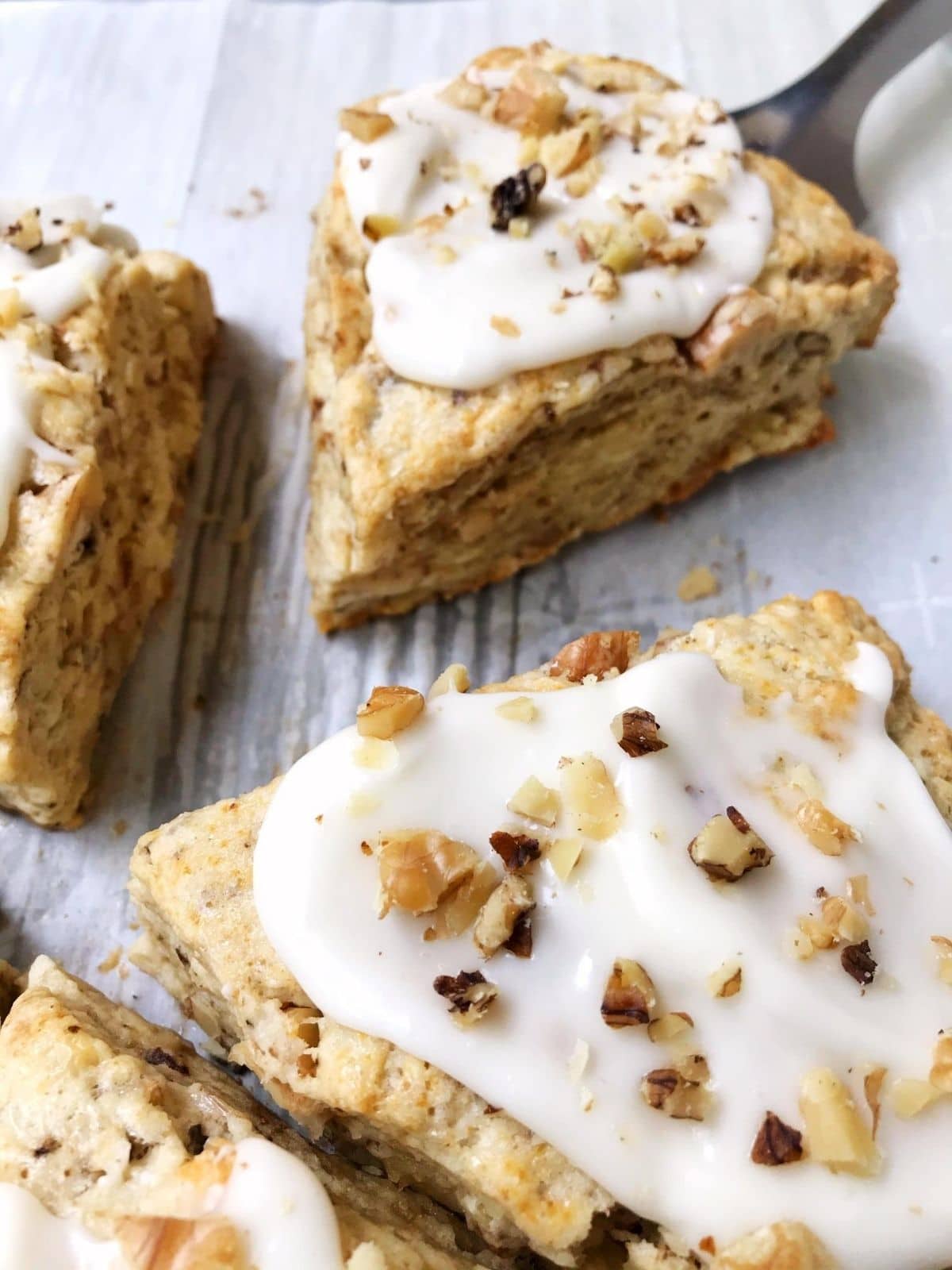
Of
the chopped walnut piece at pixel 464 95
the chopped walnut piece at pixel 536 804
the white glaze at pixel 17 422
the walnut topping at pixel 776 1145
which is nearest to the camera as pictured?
the walnut topping at pixel 776 1145

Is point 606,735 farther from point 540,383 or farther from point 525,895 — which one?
point 540,383

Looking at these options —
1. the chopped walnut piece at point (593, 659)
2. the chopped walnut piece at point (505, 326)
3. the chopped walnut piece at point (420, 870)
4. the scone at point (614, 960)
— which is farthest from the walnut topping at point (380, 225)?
the chopped walnut piece at point (420, 870)

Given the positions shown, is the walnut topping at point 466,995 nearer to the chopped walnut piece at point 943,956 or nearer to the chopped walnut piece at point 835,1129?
A: the chopped walnut piece at point 835,1129

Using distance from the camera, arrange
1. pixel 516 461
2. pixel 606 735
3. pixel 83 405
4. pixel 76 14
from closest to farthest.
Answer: pixel 606 735
pixel 83 405
pixel 516 461
pixel 76 14

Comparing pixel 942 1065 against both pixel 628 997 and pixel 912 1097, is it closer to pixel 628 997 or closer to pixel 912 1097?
pixel 912 1097

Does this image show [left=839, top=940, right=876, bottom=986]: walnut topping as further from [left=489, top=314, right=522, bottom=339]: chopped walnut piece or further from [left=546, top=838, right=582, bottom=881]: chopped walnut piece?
[left=489, top=314, right=522, bottom=339]: chopped walnut piece

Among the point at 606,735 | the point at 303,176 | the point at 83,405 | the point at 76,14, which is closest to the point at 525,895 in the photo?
the point at 606,735

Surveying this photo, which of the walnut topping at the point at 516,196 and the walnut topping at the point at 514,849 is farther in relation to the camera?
the walnut topping at the point at 516,196
